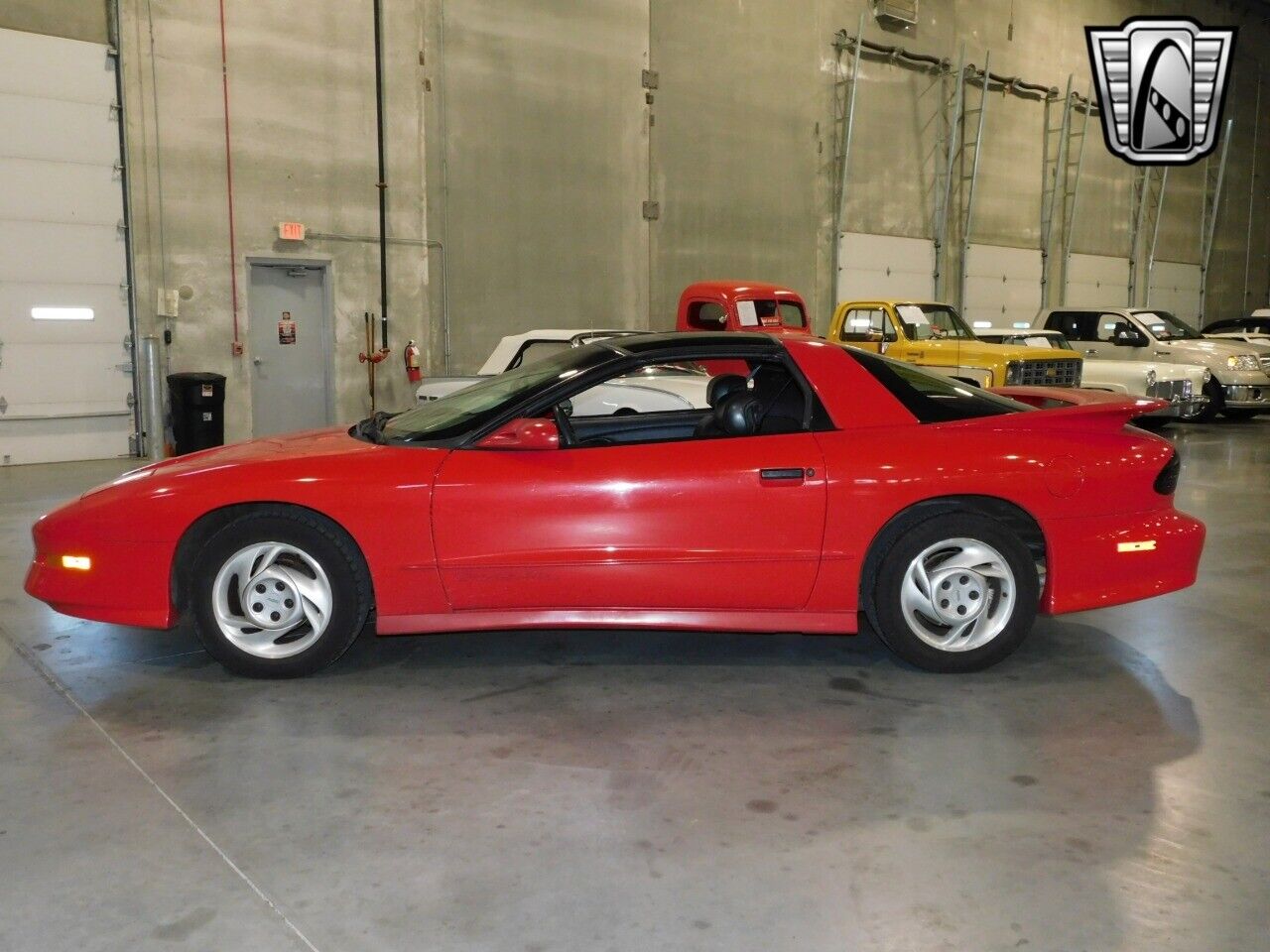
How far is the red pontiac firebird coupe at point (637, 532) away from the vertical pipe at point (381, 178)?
887cm

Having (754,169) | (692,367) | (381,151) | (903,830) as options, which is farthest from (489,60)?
(903,830)

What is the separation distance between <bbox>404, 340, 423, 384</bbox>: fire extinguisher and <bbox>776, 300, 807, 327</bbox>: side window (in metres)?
4.20

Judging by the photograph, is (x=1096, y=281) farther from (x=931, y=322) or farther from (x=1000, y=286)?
(x=931, y=322)

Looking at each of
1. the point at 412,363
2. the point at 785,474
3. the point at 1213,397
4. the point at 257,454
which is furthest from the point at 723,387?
the point at 1213,397

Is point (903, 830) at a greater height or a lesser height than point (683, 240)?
lesser

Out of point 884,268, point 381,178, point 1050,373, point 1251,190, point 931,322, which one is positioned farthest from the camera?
point 1251,190

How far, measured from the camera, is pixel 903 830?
2965mm

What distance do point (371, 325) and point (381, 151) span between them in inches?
77.4

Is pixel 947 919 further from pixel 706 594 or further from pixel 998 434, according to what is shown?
pixel 998 434

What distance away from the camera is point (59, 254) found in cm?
1082

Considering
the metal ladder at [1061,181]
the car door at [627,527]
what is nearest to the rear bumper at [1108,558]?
the car door at [627,527]

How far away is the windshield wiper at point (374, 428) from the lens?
14.5 ft

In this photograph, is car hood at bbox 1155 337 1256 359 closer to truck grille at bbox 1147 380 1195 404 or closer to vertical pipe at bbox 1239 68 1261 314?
truck grille at bbox 1147 380 1195 404

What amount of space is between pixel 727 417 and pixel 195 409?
27.4 feet
